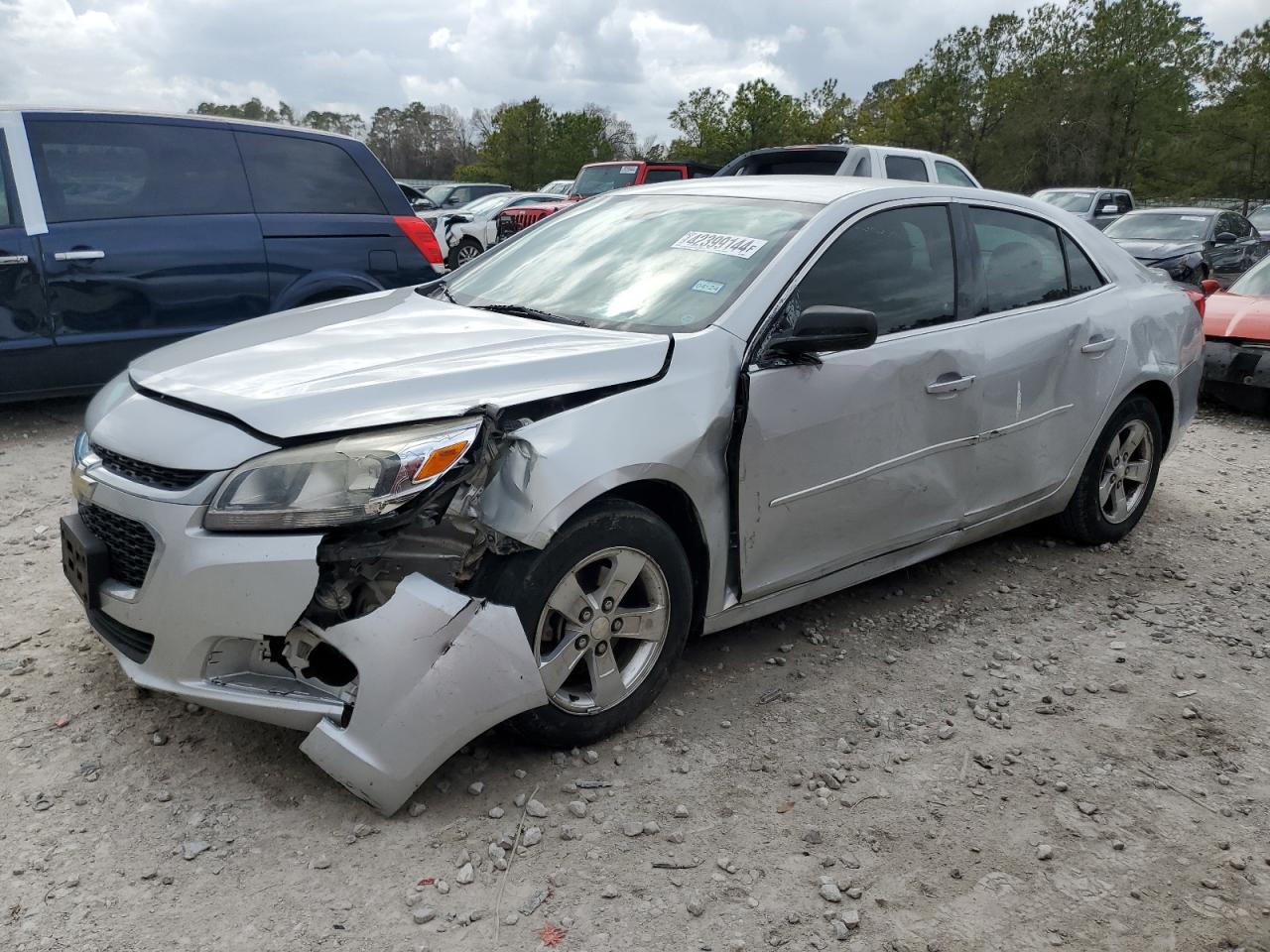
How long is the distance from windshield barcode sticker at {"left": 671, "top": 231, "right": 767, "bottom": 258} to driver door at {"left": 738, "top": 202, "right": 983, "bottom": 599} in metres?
0.20

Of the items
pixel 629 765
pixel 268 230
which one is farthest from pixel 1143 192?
pixel 629 765

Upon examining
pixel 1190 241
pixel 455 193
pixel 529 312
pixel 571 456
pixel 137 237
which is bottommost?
pixel 1190 241

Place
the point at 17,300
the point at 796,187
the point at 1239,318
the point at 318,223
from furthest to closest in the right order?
1. the point at 1239,318
2. the point at 318,223
3. the point at 17,300
4. the point at 796,187

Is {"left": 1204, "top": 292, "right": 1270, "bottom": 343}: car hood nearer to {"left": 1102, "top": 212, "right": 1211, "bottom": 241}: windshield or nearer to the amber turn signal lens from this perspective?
{"left": 1102, "top": 212, "right": 1211, "bottom": 241}: windshield

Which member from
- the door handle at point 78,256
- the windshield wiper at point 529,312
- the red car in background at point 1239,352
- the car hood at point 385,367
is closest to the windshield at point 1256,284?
the red car in background at point 1239,352

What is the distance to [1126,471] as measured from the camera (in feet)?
15.8

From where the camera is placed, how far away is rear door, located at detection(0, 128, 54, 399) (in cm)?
573

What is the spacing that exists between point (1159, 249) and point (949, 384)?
11.4 meters

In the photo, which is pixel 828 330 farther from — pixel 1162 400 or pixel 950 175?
pixel 950 175

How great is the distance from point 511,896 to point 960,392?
235 cm

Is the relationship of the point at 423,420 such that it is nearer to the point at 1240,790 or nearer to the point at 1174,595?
the point at 1240,790

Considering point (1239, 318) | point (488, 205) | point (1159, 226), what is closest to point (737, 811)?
point (1239, 318)

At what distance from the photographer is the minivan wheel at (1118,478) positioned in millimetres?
4602

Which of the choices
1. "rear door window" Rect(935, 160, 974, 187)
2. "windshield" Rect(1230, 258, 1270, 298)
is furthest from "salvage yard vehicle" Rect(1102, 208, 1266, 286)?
Result: "windshield" Rect(1230, 258, 1270, 298)
